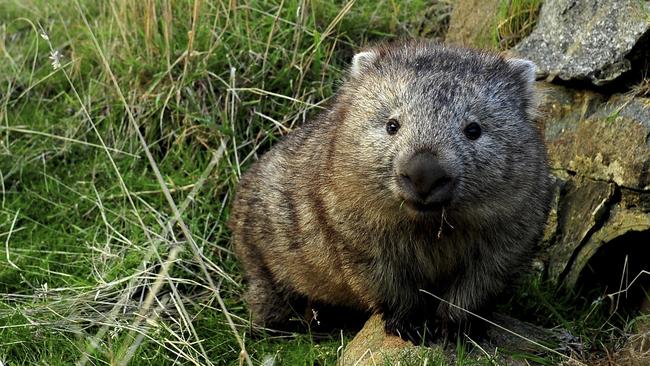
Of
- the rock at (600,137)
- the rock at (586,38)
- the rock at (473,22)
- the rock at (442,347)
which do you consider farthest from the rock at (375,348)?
the rock at (473,22)

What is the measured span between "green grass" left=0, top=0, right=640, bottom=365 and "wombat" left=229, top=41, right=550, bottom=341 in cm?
85

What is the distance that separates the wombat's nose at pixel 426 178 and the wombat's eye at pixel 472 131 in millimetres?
351

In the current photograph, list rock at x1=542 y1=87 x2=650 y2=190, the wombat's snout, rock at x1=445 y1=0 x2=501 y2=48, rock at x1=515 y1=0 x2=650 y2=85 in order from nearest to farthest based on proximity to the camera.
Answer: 1. the wombat's snout
2. rock at x1=542 y1=87 x2=650 y2=190
3. rock at x1=515 y1=0 x2=650 y2=85
4. rock at x1=445 y1=0 x2=501 y2=48

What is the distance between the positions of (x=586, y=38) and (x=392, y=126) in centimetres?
180

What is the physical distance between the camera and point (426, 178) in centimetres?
423

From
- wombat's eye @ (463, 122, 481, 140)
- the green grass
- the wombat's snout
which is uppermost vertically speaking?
wombat's eye @ (463, 122, 481, 140)

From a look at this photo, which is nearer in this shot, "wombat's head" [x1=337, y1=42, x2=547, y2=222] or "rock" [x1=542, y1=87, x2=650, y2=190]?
"wombat's head" [x1=337, y1=42, x2=547, y2=222]

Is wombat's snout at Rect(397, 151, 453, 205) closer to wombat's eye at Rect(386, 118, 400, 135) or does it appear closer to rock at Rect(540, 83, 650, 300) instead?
wombat's eye at Rect(386, 118, 400, 135)

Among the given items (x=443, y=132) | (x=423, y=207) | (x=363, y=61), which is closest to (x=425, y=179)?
(x=423, y=207)

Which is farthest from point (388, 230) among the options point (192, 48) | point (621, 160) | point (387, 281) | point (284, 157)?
point (192, 48)

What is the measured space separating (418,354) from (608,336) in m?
1.26

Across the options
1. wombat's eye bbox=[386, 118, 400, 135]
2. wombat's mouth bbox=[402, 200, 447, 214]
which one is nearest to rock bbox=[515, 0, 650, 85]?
wombat's eye bbox=[386, 118, 400, 135]

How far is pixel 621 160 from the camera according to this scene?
221 inches

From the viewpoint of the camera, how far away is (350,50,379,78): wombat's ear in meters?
5.20
